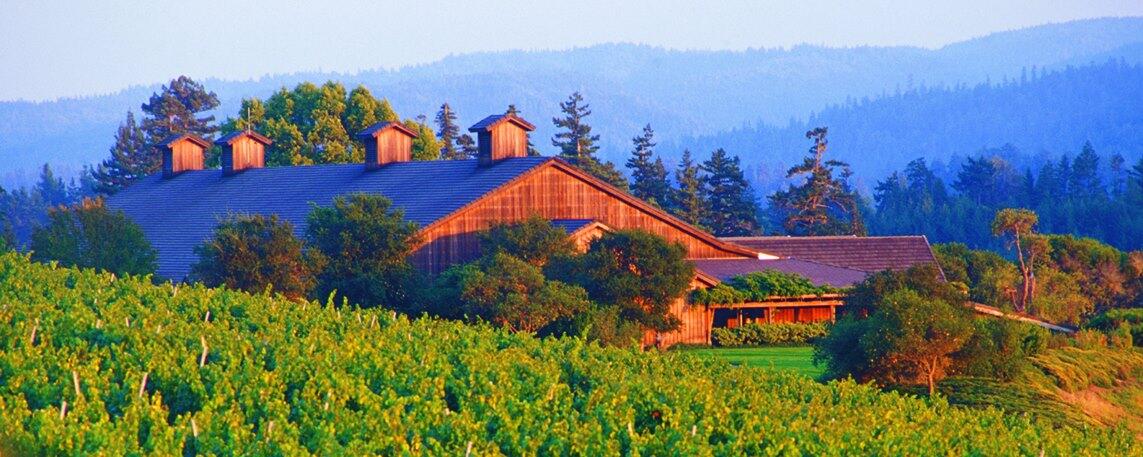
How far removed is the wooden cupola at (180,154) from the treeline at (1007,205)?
182 feet

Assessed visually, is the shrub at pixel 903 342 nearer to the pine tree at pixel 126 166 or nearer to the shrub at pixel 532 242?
the shrub at pixel 532 242

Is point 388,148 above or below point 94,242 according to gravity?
above

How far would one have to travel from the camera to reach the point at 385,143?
5031 cm

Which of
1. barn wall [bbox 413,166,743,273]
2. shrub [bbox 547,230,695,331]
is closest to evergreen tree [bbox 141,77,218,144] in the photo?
barn wall [bbox 413,166,743,273]

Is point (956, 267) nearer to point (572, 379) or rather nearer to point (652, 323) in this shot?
point (652, 323)

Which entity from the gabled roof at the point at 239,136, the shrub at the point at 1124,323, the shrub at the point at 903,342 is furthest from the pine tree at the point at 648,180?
the shrub at the point at 903,342

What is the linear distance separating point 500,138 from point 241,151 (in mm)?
14547

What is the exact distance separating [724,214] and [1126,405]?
4514 centimetres

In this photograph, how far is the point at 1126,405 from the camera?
29469 millimetres

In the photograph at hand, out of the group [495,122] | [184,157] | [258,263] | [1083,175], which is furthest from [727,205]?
[1083,175]

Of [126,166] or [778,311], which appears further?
[126,166]

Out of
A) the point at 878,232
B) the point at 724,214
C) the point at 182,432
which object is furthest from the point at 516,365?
the point at 878,232

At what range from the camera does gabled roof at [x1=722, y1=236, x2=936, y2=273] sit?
52438 mm

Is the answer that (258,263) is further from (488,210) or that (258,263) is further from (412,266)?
(488,210)
